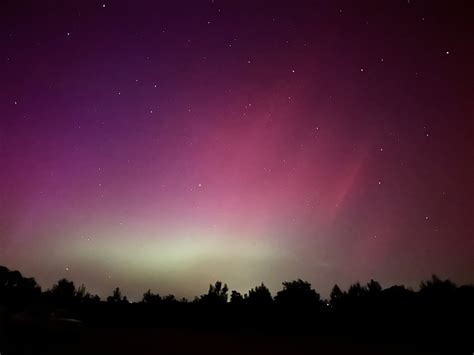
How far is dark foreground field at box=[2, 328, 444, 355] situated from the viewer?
46.2 feet

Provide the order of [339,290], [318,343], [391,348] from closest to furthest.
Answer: [391,348] → [318,343] → [339,290]

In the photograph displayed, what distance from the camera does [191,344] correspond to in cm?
1811

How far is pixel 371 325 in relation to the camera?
2652 centimetres

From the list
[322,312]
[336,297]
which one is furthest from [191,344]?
[336,297]

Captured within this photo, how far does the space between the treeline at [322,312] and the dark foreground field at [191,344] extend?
281 centimetres

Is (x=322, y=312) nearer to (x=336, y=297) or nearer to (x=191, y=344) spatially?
(x=336, y=297)

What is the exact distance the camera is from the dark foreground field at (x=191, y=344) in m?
14.1

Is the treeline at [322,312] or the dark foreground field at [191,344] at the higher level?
the treeline at [322,312]

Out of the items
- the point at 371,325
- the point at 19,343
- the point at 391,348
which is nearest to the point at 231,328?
the point at 371,325

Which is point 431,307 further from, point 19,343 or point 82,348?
point 19,343

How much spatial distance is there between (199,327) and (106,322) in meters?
5.84

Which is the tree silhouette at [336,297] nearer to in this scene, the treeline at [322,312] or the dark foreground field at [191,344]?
the treeline at [322,312]

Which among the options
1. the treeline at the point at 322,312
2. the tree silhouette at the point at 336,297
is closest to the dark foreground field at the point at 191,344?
the treeline at the point at 322,312

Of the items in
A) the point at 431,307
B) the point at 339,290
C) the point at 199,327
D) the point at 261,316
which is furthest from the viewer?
the point at 339,290
